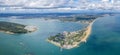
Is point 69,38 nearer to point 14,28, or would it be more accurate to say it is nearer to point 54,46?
point 54,46

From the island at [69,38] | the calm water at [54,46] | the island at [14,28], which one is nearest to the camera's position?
the calm water at [54,46]

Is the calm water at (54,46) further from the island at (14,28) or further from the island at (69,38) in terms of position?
the island at (14,28)

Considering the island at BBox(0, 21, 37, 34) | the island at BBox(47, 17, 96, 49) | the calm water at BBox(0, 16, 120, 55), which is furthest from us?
the island at BBox(0, 21, 37, 34)

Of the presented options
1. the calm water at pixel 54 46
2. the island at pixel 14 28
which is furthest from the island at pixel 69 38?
the island at pixel 14 28

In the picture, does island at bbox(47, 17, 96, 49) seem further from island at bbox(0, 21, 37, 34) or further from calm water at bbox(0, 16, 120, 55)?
island at bbox(0, 21, 37, 34)

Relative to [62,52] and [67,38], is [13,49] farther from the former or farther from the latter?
[67,38]

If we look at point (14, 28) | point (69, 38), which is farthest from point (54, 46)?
point (14, 28)

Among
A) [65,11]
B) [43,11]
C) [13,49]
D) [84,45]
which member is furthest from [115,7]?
[13,49]

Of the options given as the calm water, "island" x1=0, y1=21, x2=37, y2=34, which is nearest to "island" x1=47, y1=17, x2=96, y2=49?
the calm water

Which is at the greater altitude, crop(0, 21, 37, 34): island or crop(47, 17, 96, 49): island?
crop(47, 17, 96, 49): island
